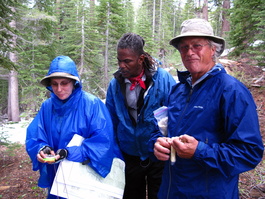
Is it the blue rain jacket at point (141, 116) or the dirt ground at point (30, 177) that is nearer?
the blue rain jacket at point (141, 116)

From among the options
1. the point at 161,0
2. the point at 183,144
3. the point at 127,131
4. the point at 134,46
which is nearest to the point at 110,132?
the point at 127,131

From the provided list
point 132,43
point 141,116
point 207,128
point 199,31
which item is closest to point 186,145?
point 207,128

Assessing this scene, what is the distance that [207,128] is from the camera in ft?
5.07

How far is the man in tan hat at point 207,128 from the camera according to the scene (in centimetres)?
138

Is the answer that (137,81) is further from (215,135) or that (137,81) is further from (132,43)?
(215,135)

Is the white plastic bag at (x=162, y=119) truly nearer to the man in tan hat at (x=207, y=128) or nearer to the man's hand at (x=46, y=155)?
the man in tan hat at (x=207, y=128)

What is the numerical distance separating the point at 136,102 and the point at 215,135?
140cm

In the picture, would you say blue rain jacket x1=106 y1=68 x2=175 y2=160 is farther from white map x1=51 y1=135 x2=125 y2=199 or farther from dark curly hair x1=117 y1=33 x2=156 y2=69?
white map x1=51 y1=135 x2=125 y2=199

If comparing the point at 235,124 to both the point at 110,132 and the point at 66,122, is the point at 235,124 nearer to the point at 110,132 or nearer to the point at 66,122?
the point at 110,132

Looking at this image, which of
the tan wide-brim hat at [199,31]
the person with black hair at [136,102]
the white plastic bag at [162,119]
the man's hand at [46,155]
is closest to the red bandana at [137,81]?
the person with black hair at [136,102]

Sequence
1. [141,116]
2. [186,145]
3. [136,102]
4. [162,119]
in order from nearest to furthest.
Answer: [186,145] < [162,119] < [141,116] < [136,102]

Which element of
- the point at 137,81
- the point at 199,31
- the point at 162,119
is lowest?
the point at 162,119

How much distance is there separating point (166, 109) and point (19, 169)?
6.14 m

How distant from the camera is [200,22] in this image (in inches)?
67.0
